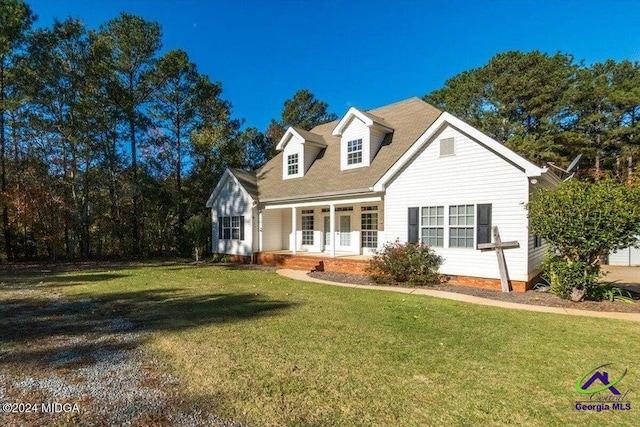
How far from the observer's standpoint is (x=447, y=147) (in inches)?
421

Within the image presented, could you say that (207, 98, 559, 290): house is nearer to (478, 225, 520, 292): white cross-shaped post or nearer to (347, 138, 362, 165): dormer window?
(347, 138, 362, 165): dormer window

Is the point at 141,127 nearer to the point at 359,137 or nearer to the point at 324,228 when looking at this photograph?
the point at 324,228

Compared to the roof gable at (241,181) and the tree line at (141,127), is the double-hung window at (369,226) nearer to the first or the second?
the roof gable at (241,181)

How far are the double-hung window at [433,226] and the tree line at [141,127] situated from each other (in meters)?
12.0

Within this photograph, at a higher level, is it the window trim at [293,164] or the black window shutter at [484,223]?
the window trim at [293,164]

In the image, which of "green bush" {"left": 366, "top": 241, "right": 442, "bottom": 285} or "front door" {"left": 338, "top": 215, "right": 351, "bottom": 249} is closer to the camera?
"green bush" {"left": 366, "top": 241, "right": 442, "bottom": 285}

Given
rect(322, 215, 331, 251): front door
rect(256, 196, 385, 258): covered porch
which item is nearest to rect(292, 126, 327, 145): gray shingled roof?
rect(256, 196, 385, 258): covered porch

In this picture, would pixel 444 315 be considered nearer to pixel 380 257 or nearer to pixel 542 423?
pixel 542 423

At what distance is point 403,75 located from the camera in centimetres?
2558

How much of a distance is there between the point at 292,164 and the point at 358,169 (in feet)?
14.3

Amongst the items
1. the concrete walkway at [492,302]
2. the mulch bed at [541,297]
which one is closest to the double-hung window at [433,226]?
the mulch bed at [541,297]

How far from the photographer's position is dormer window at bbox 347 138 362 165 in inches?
578

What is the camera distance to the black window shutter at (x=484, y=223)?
9.82m

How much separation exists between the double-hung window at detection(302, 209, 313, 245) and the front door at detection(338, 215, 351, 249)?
1.68 m
